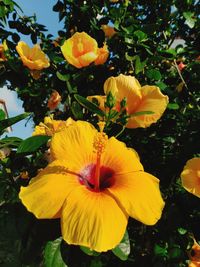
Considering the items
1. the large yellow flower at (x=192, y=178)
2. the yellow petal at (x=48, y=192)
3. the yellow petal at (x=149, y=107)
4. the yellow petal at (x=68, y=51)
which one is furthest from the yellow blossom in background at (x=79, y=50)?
Answer: the yellow petal at (x=48, y=192)

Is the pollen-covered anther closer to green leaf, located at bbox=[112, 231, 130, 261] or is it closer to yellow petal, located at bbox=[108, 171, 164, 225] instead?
yellow petal, located at bbox=[108, 171, 164, 225]

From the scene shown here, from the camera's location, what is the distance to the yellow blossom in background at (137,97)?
125 centimetres

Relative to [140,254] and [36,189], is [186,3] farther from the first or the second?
[36,189]

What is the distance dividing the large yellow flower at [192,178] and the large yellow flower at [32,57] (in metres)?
0.94

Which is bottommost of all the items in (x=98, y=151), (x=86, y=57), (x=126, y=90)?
(x=98, y=151)

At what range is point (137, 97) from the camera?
128 centimetres

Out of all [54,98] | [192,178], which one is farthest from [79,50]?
[54,98]

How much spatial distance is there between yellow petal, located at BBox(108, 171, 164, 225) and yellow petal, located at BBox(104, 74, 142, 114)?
31 cm

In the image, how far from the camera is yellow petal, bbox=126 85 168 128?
1.22m

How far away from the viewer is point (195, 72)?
2066mm

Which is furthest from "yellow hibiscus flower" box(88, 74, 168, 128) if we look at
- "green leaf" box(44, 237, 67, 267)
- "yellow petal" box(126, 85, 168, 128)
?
"green leaf" box(44, 237, 67, 267)

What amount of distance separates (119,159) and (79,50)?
69 centimetres

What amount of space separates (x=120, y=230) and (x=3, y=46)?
64.9 inches

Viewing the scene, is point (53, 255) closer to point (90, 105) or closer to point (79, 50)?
point (90, 105)
